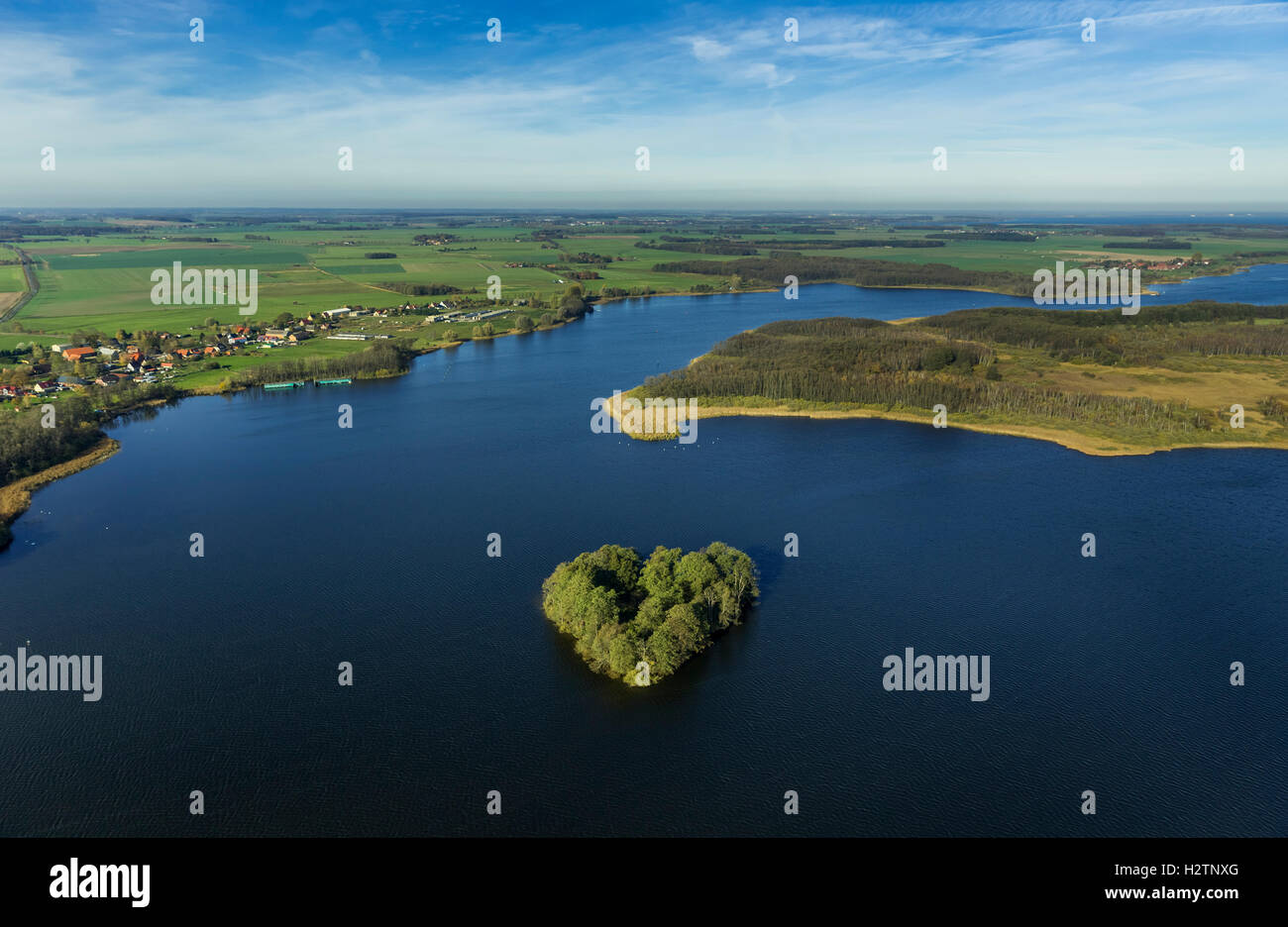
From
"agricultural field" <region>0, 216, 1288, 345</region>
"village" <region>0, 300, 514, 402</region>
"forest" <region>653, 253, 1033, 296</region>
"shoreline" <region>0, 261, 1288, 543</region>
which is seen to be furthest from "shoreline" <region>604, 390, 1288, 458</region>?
"forest" <region>653, 253, 1033, 296</region>

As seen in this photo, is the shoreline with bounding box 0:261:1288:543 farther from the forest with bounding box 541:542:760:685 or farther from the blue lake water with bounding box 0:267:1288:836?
the forest with bounding box 541:542:760:685

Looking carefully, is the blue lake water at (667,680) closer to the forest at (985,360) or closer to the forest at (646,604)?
the forest at (646,604)
